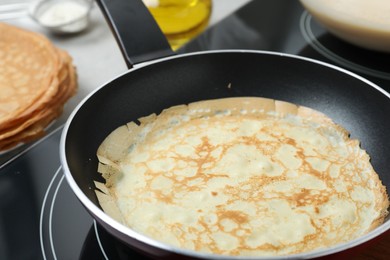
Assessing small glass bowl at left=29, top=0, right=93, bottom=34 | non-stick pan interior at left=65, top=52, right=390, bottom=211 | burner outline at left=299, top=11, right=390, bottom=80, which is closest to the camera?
non-stick pan interior at left=65, top=52, right=390, bottom=211

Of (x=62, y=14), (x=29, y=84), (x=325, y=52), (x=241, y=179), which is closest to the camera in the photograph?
(x=241, y=179)

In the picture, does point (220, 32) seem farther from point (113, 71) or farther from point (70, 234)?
point (70, 234)

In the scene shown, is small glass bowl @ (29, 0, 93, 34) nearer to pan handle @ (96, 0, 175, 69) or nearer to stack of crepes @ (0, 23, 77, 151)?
stack of crepes @ (0, 23, 77, 151)

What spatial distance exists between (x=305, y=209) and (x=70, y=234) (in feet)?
1.23

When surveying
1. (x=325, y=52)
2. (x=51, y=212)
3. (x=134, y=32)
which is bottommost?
(x=325, y=52)

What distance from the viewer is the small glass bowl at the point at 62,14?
1.48 m

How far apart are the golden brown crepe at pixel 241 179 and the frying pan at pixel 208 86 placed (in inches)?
0.9

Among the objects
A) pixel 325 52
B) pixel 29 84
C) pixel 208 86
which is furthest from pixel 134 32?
pixel 325 52

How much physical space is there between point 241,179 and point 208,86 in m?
0.28

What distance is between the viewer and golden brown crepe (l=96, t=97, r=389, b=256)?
2.48 feet

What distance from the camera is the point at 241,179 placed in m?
0.85

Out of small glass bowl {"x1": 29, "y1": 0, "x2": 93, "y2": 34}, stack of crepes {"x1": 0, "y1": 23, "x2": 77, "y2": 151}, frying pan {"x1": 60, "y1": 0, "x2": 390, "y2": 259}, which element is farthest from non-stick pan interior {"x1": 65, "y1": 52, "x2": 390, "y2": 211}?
small glass bowl {"x1": 29, "y1": 0, "x2": 93, "y2": 34}

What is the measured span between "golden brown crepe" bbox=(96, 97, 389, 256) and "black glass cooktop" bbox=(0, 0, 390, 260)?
71 millimetres

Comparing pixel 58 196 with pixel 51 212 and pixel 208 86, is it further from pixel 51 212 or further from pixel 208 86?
pixel 208 86
